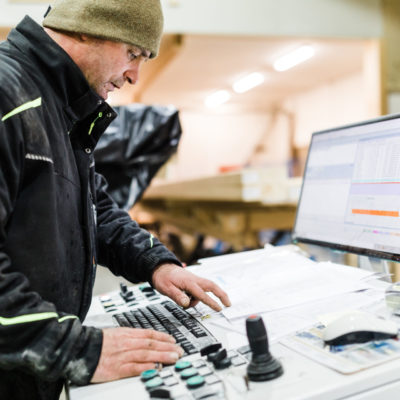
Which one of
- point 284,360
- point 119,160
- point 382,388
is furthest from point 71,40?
point 119,160

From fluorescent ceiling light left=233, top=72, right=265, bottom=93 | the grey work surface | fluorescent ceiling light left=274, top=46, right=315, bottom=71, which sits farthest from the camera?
fluorescent ceiling light left=233, top=72, right=265, bottom=93

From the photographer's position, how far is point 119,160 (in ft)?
6.90

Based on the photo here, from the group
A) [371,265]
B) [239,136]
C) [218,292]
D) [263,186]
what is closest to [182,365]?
[218,292]

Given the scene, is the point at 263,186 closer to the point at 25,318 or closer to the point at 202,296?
the point at 202,296

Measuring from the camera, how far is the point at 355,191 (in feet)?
3.69

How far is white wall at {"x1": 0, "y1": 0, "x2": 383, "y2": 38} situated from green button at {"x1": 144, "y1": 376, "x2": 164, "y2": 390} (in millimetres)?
3352

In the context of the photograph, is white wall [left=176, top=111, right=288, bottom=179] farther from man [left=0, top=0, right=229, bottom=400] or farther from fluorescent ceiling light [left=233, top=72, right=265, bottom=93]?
man [left=0, top=0, right=229, bottom=400]

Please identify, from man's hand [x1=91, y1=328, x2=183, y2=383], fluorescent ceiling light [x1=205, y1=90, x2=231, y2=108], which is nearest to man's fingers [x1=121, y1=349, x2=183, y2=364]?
man's hand [x1=91, y1=328, x2=183, y2=383]

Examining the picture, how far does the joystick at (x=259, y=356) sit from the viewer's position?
2.14 ft

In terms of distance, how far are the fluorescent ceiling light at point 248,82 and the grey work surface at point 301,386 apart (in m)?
6.58

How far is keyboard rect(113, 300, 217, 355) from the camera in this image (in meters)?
0.81

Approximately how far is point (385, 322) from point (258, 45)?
5.15 metres

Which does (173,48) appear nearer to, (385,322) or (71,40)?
(71,40)

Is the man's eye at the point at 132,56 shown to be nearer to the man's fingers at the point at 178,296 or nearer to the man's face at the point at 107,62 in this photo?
the man's face at the point at 107,62
